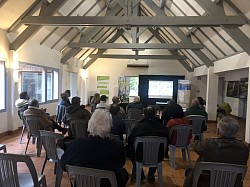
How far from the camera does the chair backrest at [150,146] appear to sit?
10.0 ft

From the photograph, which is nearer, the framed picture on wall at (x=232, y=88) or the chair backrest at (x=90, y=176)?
the chair backrest at (x=90, y=176)

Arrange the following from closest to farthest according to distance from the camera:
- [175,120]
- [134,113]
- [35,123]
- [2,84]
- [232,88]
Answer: [175,120] < [35,123] < [2,84] < [134,113] < [232,88]

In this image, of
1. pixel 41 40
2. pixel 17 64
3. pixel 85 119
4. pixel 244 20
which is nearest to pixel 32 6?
pixel 17 64

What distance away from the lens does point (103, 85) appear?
1488 centimetres

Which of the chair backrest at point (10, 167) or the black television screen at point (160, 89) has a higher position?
the black television screen at point (160, 89)

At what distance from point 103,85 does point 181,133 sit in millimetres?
11127

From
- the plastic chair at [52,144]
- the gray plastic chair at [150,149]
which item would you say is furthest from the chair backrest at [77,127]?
the gray plastic chair at [150,149]

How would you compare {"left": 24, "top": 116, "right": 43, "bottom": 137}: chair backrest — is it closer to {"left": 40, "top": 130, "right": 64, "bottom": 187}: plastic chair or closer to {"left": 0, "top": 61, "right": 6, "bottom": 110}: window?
{"left": 40, "top": 130, "right": 64, "bottom": 187}: plastic chair

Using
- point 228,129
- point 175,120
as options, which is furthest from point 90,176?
point 175,120

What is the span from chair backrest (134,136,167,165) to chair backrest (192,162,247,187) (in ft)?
3.14

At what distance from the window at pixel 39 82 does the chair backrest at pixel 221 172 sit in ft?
20.3

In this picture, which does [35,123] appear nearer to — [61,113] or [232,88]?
[61,113]

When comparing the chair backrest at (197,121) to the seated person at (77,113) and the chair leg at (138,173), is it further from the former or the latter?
the chair leg at (138,173)

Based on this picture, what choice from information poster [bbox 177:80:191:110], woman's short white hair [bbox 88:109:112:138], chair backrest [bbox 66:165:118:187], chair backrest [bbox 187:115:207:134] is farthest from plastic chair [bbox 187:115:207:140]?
information poster [bbox 177:80:191:110]
